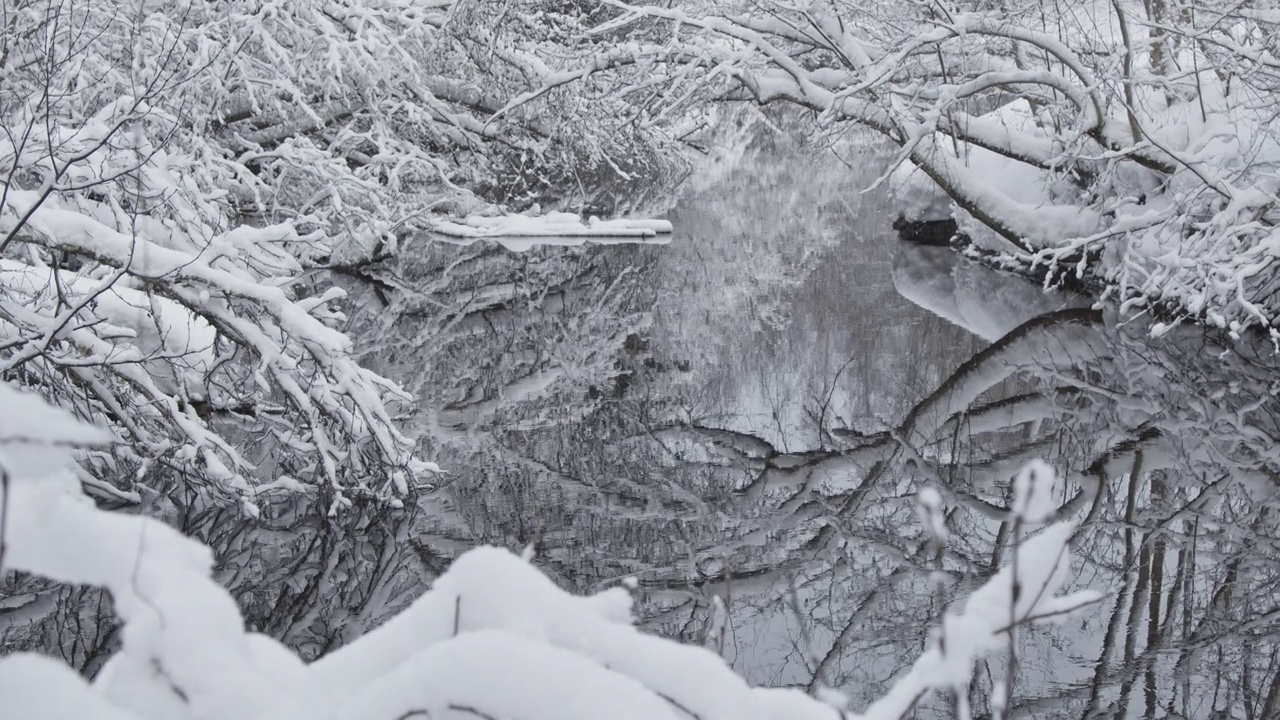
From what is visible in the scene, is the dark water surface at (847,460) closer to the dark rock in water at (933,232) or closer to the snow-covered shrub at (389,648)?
the snow-covered shrub at (389,648)

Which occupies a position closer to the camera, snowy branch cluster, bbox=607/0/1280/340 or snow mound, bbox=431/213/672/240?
snowy branch cluster, bbox=607/0/1280/340

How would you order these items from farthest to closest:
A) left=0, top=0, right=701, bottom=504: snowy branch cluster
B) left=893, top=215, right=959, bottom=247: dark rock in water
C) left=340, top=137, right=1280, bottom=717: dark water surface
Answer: left=893, top=215, right=959, bottom=247: dark rock in water
left=0, top=0, right=701, bottom=504: snowy branch cluster
left=340, top=137, right=1280, bottom=717: dark water surface

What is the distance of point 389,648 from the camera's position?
1.47 meters

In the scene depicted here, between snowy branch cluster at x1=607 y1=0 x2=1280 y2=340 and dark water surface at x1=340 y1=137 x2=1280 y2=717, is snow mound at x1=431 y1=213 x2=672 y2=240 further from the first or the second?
snowy branch cluster at x1=607 y1=0 x2=1280 y2=340

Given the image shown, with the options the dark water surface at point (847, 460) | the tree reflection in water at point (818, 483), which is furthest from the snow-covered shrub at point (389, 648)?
the tree reflection in water at point (818, 483)

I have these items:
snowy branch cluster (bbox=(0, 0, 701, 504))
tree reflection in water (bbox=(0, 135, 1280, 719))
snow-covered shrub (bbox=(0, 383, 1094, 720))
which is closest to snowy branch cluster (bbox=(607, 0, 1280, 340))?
tree reflection in water (bbox=(0, 135, 1280, 719))

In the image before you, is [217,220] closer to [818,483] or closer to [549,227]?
[818,483]

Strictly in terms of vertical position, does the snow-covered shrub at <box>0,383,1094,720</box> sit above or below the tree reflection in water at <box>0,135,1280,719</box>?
below

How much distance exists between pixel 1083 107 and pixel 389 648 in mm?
10033

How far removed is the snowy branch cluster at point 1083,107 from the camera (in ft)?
29.6

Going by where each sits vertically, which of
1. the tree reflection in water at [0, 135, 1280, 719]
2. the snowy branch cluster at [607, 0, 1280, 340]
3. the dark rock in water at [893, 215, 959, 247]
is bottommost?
the tree reflection in water at [0, 135, 1280, 719]

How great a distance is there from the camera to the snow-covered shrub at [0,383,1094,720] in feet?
3.77

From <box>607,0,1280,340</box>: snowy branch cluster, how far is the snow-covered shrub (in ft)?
25.6

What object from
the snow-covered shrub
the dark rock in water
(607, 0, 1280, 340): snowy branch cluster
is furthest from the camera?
the dark rock in water
